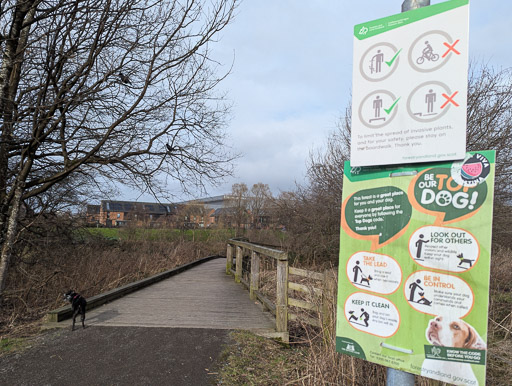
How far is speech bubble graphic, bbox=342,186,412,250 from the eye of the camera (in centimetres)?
177

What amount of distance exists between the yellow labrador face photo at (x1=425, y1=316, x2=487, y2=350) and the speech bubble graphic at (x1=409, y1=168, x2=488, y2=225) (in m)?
0.43

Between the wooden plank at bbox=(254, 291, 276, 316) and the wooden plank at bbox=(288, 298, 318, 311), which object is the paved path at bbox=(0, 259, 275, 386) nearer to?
the wooden plank at bbox=(254, 291, 276, 316)

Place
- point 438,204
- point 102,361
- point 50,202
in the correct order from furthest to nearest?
point 50,202
point 102,361
point 438,204

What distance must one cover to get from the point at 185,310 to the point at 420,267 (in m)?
4.85

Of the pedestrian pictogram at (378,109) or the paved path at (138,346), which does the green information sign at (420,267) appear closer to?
the pedestrian pictogram at (378,109)

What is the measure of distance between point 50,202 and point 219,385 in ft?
23.3

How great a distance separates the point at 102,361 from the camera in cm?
366

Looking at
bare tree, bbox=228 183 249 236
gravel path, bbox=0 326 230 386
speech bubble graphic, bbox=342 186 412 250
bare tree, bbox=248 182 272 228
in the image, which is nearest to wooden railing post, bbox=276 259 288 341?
gravel path, bbox=0 326 230 386

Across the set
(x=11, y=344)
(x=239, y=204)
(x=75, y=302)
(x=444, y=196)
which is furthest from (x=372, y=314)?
(x=239, y=204)

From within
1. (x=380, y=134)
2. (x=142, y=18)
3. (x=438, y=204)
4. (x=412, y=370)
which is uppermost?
(x=142, y=18)

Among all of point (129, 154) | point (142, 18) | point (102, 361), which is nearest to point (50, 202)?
point (129, 154)

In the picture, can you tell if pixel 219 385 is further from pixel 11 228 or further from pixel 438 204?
pixel 11 228

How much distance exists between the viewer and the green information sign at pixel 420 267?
1560 mm

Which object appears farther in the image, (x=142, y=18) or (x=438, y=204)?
(x=142, y=18)
